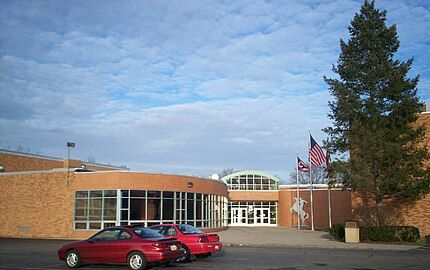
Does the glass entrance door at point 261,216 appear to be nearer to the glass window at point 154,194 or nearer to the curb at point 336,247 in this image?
the glass window at point 154,194

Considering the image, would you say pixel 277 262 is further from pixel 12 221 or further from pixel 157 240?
→ pixel 12 221

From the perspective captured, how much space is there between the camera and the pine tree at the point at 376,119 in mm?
29359

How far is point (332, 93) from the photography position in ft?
106

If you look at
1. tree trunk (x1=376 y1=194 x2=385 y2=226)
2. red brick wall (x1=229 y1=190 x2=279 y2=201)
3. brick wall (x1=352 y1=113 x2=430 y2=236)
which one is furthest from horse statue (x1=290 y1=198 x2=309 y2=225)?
tree trunk (x1=376 y1=194 x2=385 y2=226)

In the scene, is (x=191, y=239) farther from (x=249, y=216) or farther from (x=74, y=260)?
(x=249, y=216)

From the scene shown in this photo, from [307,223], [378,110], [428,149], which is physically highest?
[378,110]

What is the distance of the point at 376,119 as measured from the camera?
30609mm

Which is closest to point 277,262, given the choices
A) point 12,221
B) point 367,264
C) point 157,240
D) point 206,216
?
point 367,264

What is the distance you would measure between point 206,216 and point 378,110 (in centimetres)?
1747

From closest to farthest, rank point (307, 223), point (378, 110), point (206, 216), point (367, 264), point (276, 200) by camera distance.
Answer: point (367, 264) < point (378, 110) < point (206, 216) < point (307, 223) < point (276, 200)

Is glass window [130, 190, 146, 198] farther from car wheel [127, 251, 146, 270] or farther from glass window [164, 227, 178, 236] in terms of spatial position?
car wheel [127, 251, 146, 270]

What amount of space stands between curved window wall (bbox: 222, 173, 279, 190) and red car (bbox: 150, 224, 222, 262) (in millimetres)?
40917

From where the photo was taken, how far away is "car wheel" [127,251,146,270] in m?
14.9

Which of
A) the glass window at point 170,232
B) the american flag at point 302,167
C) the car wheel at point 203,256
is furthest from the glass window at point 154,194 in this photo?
the glass window at point 170,232
